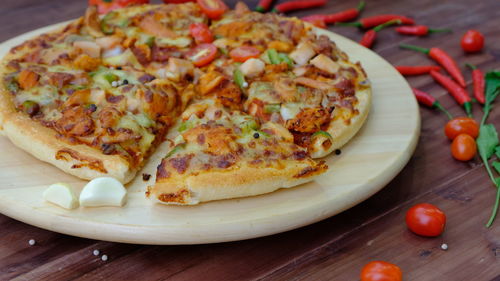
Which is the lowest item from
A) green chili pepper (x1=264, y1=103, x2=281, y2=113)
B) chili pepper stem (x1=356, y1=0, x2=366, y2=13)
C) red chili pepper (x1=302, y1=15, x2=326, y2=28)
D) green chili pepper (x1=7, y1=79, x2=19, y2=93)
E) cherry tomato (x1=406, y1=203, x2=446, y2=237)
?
chili pepper stem (x1=356, y1=0, x2=366, y2=13)

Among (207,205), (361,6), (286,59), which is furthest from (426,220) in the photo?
(361,6)

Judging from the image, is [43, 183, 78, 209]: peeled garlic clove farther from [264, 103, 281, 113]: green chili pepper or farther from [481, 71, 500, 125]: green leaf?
[481, 71, 500, 125]: green leaf

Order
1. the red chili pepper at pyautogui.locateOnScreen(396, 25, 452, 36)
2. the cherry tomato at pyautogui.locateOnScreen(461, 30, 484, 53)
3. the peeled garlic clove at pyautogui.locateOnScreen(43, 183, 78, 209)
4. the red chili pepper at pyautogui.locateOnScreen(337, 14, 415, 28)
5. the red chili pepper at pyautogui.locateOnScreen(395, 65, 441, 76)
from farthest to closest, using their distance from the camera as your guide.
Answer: the red chili pepper at pyautogui.locateOnScreen(337, 14, 415, 28) → the red chili pepper at pyautogui.locateOnScreen(396, 25, 452, 36) → the cherry tomato at pyautogui.locateOnScreen(461, 30, 484, 53) → the red chili pepper at pyautogui.locateOnScreen(395, 65, 441, 76) → the peeled garlic clove at pyautogui.locateOnScreen(43, 183, 78, 209)

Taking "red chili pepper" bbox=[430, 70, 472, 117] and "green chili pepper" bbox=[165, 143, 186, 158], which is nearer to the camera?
"green chili pepper" bbox=[165, 143, 186, 158]

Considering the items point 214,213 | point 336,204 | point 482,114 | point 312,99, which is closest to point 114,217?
point 214,213

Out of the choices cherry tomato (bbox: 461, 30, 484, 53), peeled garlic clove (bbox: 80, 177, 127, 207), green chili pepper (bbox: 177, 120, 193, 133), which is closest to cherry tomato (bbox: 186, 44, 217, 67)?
green chili pepper (bbox: 177, 120, 193, 133)

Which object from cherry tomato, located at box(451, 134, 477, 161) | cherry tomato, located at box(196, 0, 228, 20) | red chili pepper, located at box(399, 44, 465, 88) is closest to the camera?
cherry tomato, located at box(451, 134, 477, 161)

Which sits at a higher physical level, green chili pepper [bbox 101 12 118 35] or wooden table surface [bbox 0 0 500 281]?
green chili pepper [bbox 101 12 118 35]
